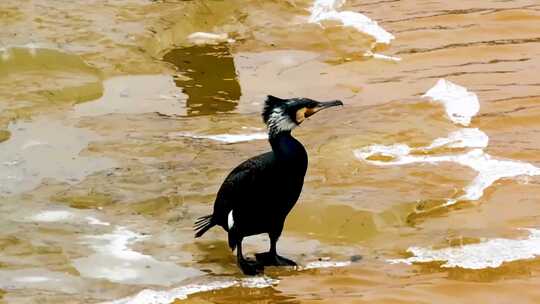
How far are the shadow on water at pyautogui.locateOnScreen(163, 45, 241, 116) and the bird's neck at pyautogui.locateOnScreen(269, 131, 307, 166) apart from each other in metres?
4.12

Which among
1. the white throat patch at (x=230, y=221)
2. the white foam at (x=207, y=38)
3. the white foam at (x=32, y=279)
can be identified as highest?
the white foam at (x=207, y=38)

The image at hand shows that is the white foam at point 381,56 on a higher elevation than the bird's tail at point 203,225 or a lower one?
higher

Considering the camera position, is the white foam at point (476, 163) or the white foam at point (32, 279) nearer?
the white foam at point (32, 279)

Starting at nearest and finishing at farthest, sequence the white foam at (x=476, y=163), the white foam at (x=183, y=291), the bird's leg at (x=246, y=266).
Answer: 1. the white foam at (x=183, y=291)
2. the bird's leg at (x=246, y=266)
3. the white foam at (x=476, y=163)

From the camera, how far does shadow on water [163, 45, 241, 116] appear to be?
36.4ft

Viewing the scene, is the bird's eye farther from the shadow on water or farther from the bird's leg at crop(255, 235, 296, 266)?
the shadow on water

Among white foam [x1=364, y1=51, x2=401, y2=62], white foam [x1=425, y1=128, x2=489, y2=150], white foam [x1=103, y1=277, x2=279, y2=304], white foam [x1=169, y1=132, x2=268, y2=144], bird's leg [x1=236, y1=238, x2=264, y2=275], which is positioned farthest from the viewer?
white foam [x1=364, y1=51, x2=401, y2=62]

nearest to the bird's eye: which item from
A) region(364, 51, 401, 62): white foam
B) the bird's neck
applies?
the bird's neck

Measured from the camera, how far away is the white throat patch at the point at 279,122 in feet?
22.0

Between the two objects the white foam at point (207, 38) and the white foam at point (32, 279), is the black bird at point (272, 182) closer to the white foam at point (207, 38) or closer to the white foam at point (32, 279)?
the white foam at point (32, 279)

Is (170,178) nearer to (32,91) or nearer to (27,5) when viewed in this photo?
(32,91)

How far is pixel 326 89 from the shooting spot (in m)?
11.6

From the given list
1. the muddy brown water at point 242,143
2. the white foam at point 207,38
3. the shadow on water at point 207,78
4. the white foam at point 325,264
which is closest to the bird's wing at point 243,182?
the muddy brown water at point 242,143

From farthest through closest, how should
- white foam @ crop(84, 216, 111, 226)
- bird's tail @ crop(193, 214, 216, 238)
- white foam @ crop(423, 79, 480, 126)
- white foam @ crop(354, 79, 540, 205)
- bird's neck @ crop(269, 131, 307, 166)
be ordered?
1. white foam @ crop(423, 79, 480, 126)
2. white foam @ crop(354, 79, 540, 205)
3. white foam @ crop(84, 216, 111, 226)
4. bird's tail @ crop(193, 214, 216, 238)
5. bird's neck @ crop(269, 131, 307, 166)
